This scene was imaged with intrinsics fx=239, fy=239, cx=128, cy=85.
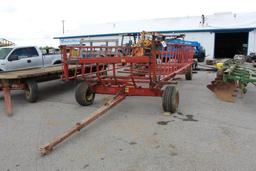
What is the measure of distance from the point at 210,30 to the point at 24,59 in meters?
20.5

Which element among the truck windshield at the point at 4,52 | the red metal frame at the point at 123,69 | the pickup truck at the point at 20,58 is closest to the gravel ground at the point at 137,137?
the red metal frame at the point at 123,69

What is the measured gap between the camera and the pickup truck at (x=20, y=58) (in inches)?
331

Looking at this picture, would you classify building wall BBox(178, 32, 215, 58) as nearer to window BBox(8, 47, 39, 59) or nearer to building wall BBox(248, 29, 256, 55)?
building wall BBox(248, 29, 256, 55)

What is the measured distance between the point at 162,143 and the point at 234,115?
7.48ft

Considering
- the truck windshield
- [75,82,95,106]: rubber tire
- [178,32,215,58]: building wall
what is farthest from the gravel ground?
[178,32,215,58]: building wall

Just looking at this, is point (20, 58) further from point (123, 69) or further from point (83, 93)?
point (83, 93)

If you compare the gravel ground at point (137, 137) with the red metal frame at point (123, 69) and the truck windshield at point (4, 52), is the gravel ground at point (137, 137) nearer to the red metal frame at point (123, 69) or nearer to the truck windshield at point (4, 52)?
the red metal frame at point (123, 69)

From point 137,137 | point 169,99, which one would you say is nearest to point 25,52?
point 169,99

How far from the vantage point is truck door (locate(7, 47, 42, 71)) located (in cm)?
854

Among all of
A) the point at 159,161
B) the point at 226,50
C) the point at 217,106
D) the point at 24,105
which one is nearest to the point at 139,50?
the point at 217,106

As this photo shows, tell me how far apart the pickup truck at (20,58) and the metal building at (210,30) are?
37.9 feet

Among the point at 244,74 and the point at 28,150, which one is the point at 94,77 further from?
the point at 244,74

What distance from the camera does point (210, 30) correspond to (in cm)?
2458

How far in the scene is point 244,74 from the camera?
6.58 metres
